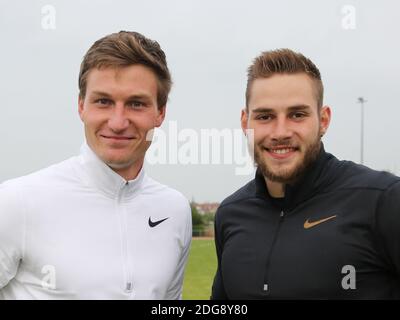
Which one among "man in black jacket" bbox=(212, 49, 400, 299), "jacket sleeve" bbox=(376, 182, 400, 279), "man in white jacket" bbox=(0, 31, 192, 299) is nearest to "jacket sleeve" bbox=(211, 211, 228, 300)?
"man in black jacket" bbox=(212, 49, 400, 299)

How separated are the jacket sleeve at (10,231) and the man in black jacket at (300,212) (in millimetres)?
1332

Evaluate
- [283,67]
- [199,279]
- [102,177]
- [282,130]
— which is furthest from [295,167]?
[199,279]

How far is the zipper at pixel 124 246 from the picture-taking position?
126 inches

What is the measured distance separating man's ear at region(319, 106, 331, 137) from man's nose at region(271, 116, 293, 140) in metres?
0.34

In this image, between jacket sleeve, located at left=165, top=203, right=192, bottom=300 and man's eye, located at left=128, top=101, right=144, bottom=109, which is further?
jacket sleeve, located at left=165, top=203, right=192, bottom=300

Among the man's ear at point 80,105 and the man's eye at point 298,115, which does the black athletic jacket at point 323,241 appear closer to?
the man's eye at point 298,115

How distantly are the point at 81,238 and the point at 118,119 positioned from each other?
30.0 inches

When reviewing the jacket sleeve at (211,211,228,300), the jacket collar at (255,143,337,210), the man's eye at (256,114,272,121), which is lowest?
the jacket sleeve at (211,211,228,300)

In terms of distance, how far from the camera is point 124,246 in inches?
129

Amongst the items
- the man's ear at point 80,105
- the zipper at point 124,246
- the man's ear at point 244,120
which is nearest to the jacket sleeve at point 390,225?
the man's ear at point 244,120

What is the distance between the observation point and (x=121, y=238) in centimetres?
326

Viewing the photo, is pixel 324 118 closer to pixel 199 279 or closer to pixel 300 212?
pixel 300 212

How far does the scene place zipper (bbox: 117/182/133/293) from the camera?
320 cm

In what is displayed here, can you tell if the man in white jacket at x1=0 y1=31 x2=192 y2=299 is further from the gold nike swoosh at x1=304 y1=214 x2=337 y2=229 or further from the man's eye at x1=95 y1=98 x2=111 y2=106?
the gold nike swoosh at x1=304 y1=214 x2=337 y2=229
